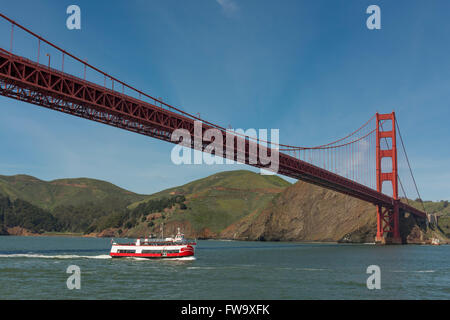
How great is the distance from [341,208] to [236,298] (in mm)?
111600

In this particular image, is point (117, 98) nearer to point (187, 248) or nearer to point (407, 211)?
point (187, 248)

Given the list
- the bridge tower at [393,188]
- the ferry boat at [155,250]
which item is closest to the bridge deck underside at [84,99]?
the ferry boat at [155,250]

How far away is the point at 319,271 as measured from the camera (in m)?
42.8

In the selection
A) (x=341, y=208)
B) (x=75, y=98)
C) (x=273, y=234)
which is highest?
(x=75, y=98)

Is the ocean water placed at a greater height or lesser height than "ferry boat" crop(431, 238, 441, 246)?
greater

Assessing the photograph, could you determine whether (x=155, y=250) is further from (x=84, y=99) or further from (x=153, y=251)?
(x=84, y=99)

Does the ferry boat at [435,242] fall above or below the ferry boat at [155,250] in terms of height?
below

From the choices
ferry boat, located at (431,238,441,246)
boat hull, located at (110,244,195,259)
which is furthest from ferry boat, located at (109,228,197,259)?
ferry boat, located at (431,238,441,246)

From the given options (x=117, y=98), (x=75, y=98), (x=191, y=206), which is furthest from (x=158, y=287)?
(x=191, y=206)

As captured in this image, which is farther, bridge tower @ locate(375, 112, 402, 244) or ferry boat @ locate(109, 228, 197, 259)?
bridge tower @ locate(375, 112, 402, 244)

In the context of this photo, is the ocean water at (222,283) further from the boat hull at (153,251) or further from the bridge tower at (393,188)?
the bridge tower at (393,188)

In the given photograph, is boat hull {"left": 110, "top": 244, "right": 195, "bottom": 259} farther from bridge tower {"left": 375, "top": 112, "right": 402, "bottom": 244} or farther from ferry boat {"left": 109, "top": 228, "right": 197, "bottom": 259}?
bridge tower {"left": 375, "top": 112, "right": 402, "bottom": 244}

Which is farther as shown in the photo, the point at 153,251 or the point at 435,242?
the point at 435,242

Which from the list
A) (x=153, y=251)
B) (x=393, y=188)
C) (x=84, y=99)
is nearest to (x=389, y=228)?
(x=393, y=188)
